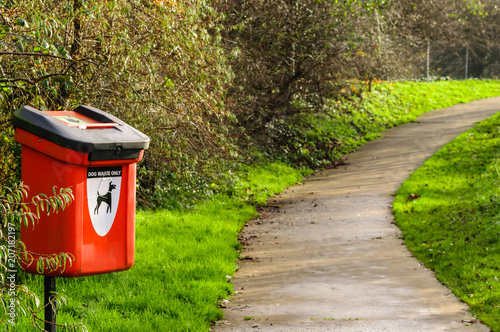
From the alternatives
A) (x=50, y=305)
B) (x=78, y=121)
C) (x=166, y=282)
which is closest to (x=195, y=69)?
(x=166, y=282)

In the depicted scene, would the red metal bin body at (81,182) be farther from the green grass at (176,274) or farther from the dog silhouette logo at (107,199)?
the green grass at (176,274)

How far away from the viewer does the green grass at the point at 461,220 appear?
21.7 ft

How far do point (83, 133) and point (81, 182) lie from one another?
0.32 metres

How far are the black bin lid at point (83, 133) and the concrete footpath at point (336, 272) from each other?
7.15 feet

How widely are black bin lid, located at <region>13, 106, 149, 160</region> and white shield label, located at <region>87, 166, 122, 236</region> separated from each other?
12cm

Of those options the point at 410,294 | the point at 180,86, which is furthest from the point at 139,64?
the point at 410,294

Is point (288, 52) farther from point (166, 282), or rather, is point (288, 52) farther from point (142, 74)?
point (166, 282)

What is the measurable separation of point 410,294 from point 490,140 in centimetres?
1090

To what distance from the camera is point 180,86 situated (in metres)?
8.70

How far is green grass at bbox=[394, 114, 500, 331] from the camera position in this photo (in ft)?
21.7

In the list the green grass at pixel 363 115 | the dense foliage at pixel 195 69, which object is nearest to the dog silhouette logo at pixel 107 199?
the dense foliage at pixel 195 69

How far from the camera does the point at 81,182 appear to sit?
3.87 metres

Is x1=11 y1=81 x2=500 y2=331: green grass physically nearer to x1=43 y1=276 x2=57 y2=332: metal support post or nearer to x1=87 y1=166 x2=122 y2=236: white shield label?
x1=43 y1=276 x2=57 y2=332: metal support post

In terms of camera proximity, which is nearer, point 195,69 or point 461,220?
point 195,69
